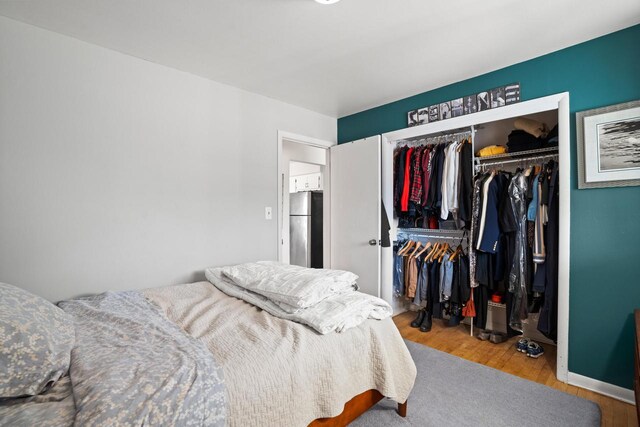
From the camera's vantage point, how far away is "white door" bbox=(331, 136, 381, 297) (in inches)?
125

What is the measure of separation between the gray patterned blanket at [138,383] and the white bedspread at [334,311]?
0.49 m

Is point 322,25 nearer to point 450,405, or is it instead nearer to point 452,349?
point 450,405

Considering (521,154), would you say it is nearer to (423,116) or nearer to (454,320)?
(423,116)

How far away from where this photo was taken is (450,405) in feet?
6.03

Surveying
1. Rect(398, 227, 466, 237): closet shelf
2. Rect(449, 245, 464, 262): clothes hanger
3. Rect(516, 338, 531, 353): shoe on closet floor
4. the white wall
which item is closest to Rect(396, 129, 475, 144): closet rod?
Rect(398, 227, 466, 237): closet shelf

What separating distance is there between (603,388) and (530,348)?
0.54 m

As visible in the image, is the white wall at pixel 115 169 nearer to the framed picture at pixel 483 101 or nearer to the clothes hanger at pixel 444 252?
the clothes hanger at pixel 444 252

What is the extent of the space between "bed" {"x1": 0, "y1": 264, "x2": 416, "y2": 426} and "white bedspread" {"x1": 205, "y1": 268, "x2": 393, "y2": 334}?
36 millimetres

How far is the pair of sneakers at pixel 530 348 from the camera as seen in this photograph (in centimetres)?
250

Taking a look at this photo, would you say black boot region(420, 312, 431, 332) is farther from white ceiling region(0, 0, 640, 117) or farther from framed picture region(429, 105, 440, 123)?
white ceiling region(0, 0, 640, 117)

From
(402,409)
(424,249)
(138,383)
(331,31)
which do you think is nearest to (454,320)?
(424,249)

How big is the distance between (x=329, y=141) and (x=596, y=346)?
296 cm

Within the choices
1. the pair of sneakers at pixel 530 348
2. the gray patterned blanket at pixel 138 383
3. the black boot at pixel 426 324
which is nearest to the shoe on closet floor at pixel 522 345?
the pair of sneakers at pixel 530 348

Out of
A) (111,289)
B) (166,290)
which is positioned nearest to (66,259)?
(111,289)
